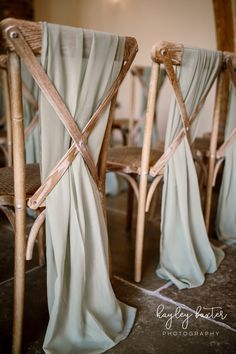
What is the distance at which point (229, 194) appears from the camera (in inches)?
81.1

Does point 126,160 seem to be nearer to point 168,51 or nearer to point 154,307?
point 168,51

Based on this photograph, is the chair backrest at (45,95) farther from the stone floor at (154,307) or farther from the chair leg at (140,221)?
→ the stone floor at (154,307)

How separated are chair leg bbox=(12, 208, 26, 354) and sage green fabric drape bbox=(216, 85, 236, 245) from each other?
1.32m

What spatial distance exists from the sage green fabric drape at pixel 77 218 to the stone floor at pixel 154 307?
12 centimetres

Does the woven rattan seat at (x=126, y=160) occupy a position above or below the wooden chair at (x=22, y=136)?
below

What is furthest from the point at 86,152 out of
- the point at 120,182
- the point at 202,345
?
the point at 120,182

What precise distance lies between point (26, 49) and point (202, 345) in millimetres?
1113

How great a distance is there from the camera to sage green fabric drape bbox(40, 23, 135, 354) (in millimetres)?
1090

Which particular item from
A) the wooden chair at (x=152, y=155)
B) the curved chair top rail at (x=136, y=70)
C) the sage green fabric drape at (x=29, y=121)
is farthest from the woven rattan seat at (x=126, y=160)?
the curved chair top rail at (x=136, y=70)

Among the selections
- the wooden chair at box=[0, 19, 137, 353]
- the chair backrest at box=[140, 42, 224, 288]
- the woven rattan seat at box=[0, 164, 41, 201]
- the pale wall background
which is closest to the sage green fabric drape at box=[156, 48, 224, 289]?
the chair backrest at box=[140, 42, 224, 288]

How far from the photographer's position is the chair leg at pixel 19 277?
3.66ft

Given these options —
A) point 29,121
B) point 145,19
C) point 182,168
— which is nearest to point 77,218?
point 182,168

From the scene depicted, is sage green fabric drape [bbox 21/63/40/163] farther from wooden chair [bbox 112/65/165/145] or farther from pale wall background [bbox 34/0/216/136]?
pale wall background [bbox 34/0/216/136]

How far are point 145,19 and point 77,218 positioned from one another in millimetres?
3811
